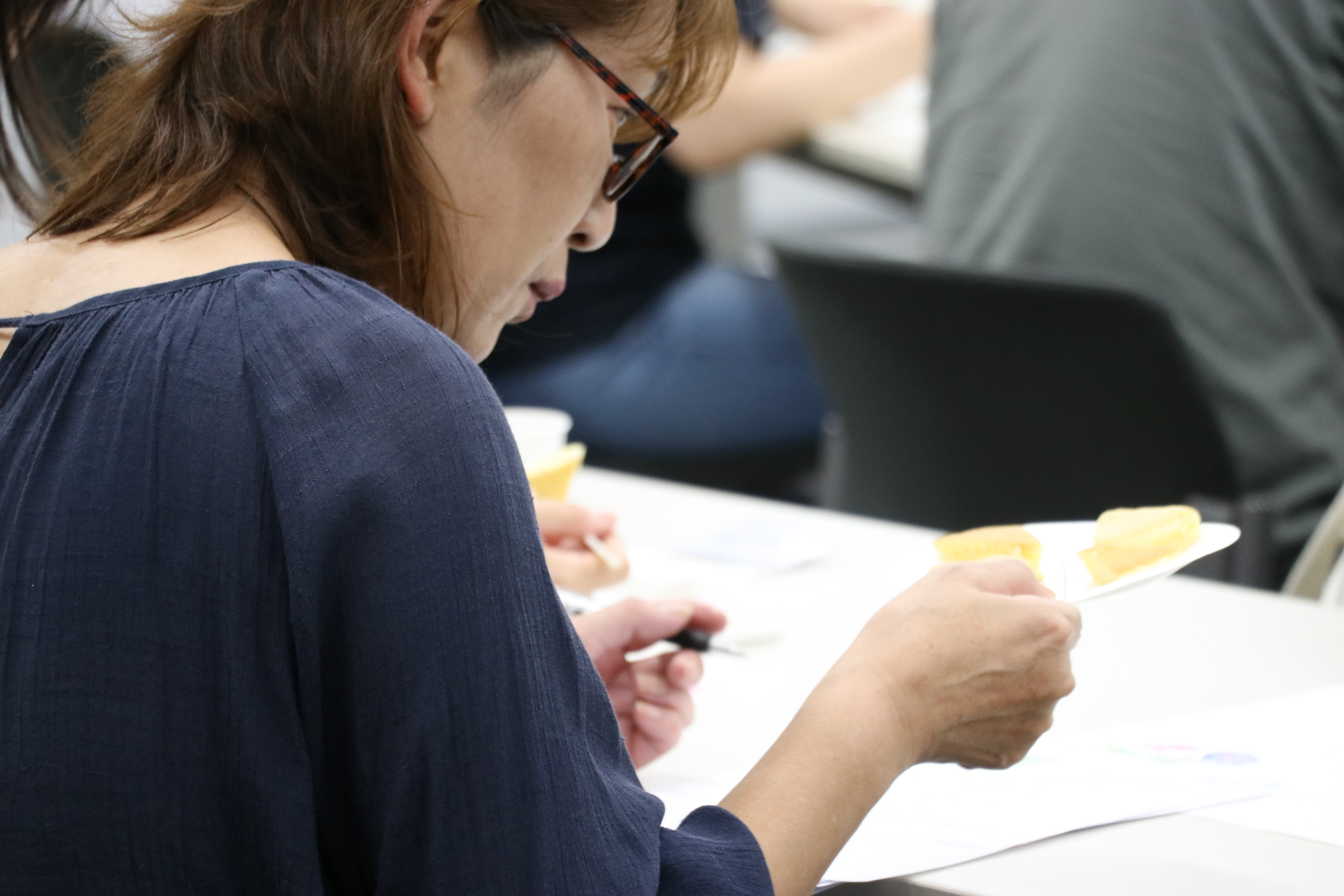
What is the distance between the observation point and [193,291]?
0.57 meters

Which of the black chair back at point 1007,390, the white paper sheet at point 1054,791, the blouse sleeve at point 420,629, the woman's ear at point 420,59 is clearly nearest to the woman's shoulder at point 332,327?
the blouse sleeve at point 420,629

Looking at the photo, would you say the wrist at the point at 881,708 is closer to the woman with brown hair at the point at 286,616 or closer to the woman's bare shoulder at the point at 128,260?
the woman with brown hair at the point at 286,616

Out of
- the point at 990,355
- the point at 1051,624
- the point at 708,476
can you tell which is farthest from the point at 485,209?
the point at 708,476

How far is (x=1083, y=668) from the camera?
0.98 metres

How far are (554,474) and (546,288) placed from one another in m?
0.36

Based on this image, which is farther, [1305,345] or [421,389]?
[1305,345]

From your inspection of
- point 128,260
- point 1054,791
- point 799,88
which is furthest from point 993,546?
point 799,88

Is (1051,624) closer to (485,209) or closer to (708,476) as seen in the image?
(485,209)

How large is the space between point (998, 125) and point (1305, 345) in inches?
18.3

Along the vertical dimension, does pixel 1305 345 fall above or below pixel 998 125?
below

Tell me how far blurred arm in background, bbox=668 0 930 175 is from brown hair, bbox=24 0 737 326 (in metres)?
1.50

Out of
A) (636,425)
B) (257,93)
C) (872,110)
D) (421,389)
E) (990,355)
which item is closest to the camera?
(421,389)

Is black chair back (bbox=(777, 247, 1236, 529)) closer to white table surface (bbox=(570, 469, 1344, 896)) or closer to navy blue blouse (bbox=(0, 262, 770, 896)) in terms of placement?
white table surface (bbox=(570, 469, 1344, 896))

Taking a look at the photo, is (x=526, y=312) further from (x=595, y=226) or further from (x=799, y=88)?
(x=799, y=88)
